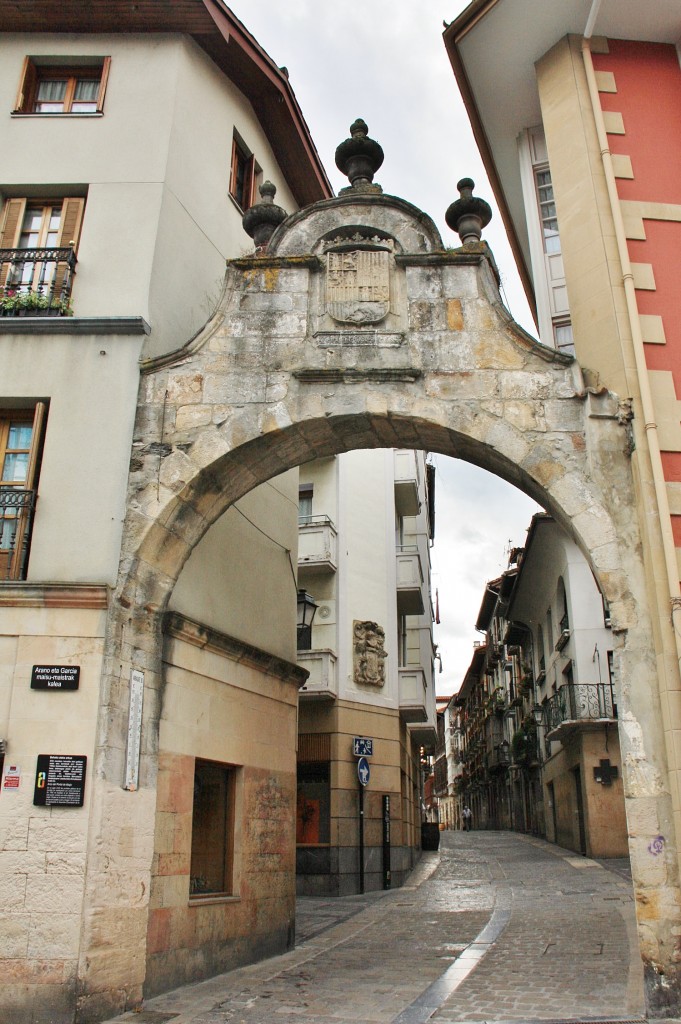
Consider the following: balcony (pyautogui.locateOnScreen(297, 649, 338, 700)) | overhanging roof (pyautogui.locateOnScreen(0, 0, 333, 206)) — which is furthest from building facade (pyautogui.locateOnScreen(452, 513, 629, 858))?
overhanging roof (pyautogui.locateOnScreen(0, 0, 333, 206))

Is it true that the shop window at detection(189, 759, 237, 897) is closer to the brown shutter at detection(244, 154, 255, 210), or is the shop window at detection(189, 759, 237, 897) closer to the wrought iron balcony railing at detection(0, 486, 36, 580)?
the wrought iron balcony railing at detection(0, 486, 36, 580)

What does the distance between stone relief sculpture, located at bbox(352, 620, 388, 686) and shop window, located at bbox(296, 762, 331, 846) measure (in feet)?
7.20

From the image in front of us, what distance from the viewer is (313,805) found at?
723 inches

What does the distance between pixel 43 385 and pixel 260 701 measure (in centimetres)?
463

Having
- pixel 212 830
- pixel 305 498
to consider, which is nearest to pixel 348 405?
pixel 212 830

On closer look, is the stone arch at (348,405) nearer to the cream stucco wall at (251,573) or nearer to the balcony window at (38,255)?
the cream stucco wall at (251,573)

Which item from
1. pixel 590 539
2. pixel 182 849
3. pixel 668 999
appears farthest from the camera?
pixel 182 849

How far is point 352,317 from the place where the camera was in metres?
9.19

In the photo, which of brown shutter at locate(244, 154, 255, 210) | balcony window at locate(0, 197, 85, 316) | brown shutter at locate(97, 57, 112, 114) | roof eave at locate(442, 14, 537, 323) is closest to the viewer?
balcony window at locate(0, 197, 85, 316)

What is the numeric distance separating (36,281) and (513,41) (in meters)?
6.67

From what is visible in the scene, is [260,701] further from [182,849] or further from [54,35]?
[54,35]

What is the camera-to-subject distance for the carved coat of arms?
9195 mm

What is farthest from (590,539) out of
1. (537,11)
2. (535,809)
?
(535,809)

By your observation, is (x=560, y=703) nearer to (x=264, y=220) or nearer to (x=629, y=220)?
(x=629, y=220)
